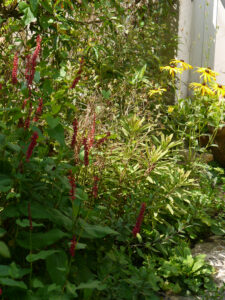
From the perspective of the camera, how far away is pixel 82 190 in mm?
1945

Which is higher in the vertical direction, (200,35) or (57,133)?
(200,35)

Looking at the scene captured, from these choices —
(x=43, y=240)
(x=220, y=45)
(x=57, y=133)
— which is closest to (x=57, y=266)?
(x=43, y=240)

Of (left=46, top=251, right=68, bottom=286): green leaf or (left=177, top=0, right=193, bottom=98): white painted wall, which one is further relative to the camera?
(left=177, top=0, right=193, bottom=98): white painted wall

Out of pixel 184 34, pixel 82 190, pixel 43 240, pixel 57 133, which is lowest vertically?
pixel 43 240

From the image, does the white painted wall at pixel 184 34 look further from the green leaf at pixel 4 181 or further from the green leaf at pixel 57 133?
the green leaf at pixel 4 181


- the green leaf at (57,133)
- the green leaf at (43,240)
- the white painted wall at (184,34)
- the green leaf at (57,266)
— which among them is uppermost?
the white painted wall at (184,34)

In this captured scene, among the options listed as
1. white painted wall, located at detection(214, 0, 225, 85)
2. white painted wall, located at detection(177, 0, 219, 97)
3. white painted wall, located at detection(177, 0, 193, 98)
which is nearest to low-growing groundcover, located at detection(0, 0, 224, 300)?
white painted wall, located at detection(177, 0, 193, 98)

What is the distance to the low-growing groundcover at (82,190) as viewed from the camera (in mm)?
1765

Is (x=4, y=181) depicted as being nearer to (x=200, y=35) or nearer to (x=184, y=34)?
(x=184, y=34)

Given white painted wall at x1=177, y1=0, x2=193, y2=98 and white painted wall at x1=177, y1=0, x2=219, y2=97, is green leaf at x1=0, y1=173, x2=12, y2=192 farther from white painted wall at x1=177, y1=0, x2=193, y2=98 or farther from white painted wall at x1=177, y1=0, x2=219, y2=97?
white painted wall at x1=177, y1=0, x2=219, y2=97

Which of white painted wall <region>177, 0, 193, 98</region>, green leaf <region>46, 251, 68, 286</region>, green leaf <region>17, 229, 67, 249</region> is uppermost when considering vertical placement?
white painted wall <region>177, 0, 193, 98</region>

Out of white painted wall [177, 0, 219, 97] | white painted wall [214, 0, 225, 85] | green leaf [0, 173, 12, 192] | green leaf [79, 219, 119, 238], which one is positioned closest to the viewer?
green leaf [0, 173, 12, 192]

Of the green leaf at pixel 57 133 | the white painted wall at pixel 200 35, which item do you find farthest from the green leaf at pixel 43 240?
the white painted wall at pixel 200 35

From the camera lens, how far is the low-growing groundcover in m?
1.76
